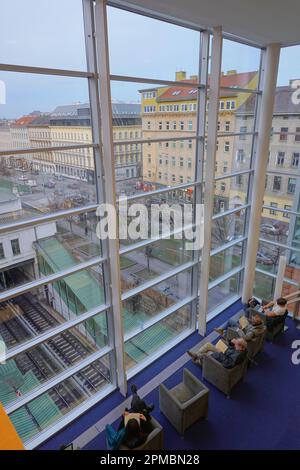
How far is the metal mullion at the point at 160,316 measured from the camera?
498cm

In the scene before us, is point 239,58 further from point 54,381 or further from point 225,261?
point 54,381

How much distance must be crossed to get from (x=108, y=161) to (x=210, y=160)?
2.01 m

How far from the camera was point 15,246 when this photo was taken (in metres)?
3.54

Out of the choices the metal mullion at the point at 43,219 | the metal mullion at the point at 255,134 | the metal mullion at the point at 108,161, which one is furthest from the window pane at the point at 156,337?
the metal mullion at the point at 43,219

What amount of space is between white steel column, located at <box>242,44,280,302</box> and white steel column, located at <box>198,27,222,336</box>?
1463mm

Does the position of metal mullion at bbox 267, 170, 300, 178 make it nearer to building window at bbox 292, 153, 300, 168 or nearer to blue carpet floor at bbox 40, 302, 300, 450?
building window at bbox 292, 153, 300, 168

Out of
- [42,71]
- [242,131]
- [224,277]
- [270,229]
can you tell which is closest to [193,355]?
A: [224,277]

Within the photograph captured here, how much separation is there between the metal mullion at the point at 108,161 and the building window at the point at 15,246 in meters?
1.15

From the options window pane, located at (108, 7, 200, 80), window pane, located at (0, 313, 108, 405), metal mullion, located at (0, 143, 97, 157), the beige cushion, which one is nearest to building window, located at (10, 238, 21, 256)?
metal mullion, located at (0, 143, 97, 157)

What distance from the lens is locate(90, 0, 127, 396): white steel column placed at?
10.7ft

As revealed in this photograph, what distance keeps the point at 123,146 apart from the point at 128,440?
3649 mm

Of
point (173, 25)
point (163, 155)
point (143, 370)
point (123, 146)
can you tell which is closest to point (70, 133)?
point (123, 146)

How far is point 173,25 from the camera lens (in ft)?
13.7

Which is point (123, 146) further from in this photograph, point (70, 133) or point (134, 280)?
point (134, 280)
